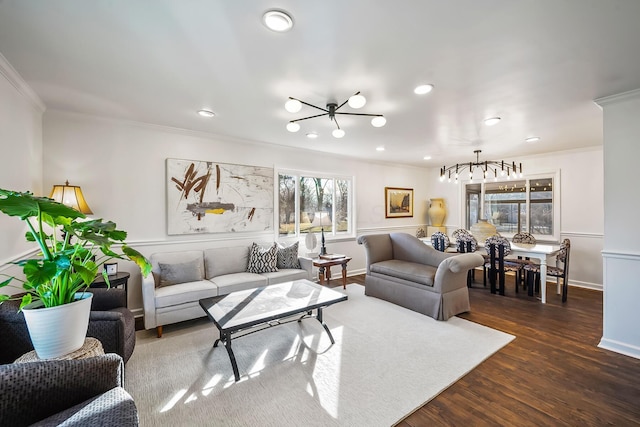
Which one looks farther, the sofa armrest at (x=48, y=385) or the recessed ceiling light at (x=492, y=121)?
the recessed ceiling light at (x=492, y=121)

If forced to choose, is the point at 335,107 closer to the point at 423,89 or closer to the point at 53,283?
the point at 423,89

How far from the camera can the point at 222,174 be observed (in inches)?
163

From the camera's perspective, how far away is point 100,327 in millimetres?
2002

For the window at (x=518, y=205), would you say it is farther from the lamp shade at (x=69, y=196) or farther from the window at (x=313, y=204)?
the lamp shade at (x=69, y=196)

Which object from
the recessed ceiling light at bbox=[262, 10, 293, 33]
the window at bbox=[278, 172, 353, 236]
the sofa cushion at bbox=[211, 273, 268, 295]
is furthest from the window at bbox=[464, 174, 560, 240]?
the recessed ceiling light at bbox=[262, 10, 293, 33]

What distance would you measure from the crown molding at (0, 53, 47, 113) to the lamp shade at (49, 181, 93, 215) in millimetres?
824

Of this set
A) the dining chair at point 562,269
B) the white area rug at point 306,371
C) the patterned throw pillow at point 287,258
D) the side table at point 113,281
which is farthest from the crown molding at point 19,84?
the dining chair at point 562,269

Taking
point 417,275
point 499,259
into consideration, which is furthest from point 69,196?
point 499,259

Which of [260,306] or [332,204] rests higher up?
[332,204]

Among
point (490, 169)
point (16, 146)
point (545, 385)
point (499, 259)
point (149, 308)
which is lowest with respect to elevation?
point (545, 385)

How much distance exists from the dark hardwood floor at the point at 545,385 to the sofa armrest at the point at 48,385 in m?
1.77

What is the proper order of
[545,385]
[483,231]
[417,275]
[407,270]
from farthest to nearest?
[483,231]
[407,270]
[417,275]
[545,385]

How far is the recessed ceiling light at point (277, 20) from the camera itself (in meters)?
1.52

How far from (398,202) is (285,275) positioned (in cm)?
395
